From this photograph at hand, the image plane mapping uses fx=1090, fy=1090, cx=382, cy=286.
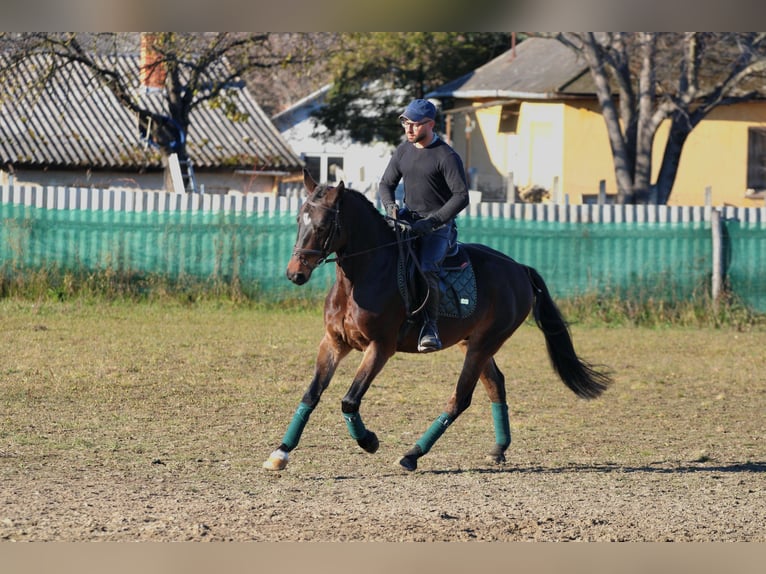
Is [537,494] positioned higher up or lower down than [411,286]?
lower down

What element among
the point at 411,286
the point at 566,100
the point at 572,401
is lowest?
the point at 572,401

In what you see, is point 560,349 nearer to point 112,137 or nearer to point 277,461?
point 277,461

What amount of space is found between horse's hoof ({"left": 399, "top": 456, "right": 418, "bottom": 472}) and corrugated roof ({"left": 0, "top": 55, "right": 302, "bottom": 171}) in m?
24.3

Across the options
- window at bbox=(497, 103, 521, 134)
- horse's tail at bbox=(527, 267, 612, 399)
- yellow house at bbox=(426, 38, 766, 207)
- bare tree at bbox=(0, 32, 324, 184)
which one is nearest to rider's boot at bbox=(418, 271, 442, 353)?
horse's tail at bbox=(527, 267, 612, 399)

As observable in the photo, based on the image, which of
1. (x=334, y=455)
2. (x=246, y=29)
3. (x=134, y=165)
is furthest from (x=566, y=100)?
(x=246, y=29)

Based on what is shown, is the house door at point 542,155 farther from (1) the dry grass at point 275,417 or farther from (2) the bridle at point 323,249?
Result: (2) the bridle at point 323,249

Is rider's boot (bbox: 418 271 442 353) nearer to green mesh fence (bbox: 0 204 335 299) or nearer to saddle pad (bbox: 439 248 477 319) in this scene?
saddle pad (bbox: 439 248 477 319)

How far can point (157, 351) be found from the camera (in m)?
13.8

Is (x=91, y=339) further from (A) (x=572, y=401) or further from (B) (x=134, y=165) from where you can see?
(B) (x=134, y=165)

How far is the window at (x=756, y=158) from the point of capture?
3123 cm

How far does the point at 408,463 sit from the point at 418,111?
2524 mm

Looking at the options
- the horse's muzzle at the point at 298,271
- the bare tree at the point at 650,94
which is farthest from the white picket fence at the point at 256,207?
the horse's muzzle at the point at 298,271

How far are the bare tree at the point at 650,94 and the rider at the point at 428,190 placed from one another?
15.6 meters

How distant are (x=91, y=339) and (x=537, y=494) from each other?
28.9 feet
